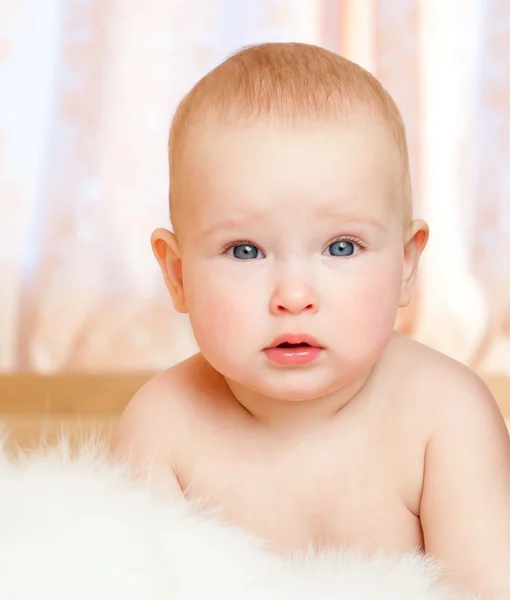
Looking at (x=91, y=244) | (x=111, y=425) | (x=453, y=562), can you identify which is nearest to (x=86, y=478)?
(x=453, y=562)

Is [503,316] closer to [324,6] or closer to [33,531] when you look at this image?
[324,6]

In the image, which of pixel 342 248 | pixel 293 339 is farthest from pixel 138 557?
pixel 342 248

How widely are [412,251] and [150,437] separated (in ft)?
1.21

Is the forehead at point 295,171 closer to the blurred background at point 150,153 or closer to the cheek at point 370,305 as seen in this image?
the cheek at point 370,305

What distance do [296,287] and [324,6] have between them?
1073mm

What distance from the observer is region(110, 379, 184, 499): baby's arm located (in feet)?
4.03

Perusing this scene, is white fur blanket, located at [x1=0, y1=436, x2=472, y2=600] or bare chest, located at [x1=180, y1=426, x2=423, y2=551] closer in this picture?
white fur blanket, located at [x1=0, y1=436, x2=472, y2=600]

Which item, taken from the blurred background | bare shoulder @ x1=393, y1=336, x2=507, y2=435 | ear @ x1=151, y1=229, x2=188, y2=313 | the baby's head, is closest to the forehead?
the baby's head

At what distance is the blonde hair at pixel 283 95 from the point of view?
3.51 feet

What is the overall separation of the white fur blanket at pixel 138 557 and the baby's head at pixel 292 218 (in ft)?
0.60

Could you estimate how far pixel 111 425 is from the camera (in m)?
1.84

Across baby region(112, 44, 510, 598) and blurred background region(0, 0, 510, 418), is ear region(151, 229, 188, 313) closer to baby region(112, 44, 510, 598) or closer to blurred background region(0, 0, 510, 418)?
baby region(112, 44, 510, 598)

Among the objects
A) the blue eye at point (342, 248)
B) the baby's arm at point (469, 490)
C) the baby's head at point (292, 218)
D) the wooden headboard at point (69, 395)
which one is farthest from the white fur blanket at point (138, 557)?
the wooden headboard at point (69, 395)

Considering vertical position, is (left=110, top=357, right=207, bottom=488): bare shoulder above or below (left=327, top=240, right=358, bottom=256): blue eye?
below
